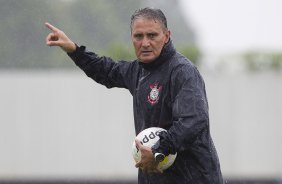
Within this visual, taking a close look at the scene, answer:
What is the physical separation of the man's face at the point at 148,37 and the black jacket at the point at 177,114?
3.1 inches

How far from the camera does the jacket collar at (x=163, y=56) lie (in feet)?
21.5

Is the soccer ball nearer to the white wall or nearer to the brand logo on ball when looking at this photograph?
the brand logo on ball

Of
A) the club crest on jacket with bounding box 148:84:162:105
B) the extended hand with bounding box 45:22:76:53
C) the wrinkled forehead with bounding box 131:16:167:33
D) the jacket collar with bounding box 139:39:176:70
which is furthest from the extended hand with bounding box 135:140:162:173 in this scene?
the extended hand with bounding box 45:22:76:53

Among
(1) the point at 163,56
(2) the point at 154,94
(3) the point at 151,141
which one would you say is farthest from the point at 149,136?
(1) the point at 163,56

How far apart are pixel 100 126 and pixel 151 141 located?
14.8m

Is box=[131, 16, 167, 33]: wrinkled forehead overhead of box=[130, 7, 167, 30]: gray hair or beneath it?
beneath

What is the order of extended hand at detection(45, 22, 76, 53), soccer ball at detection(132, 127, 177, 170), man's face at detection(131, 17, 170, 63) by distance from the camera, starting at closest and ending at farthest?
soccer ball at detection(132, 127, 177, 170) < man's face at detection(131, 17, 170, 63) < extended hand at detection(45, 22, 76, 53)

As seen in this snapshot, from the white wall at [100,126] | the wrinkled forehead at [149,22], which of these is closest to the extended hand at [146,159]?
the wrinkled forehead at [149,22]

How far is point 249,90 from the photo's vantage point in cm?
2112

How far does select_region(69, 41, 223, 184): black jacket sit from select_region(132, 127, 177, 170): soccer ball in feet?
0.29

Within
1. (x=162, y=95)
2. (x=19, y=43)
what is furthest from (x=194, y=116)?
(x=19, y=43)

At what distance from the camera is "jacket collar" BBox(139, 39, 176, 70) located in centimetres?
654

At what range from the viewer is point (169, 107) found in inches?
256

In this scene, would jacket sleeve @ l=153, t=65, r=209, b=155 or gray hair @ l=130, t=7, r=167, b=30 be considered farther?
gray hair @ l=130, t=7, r=167, b=30
